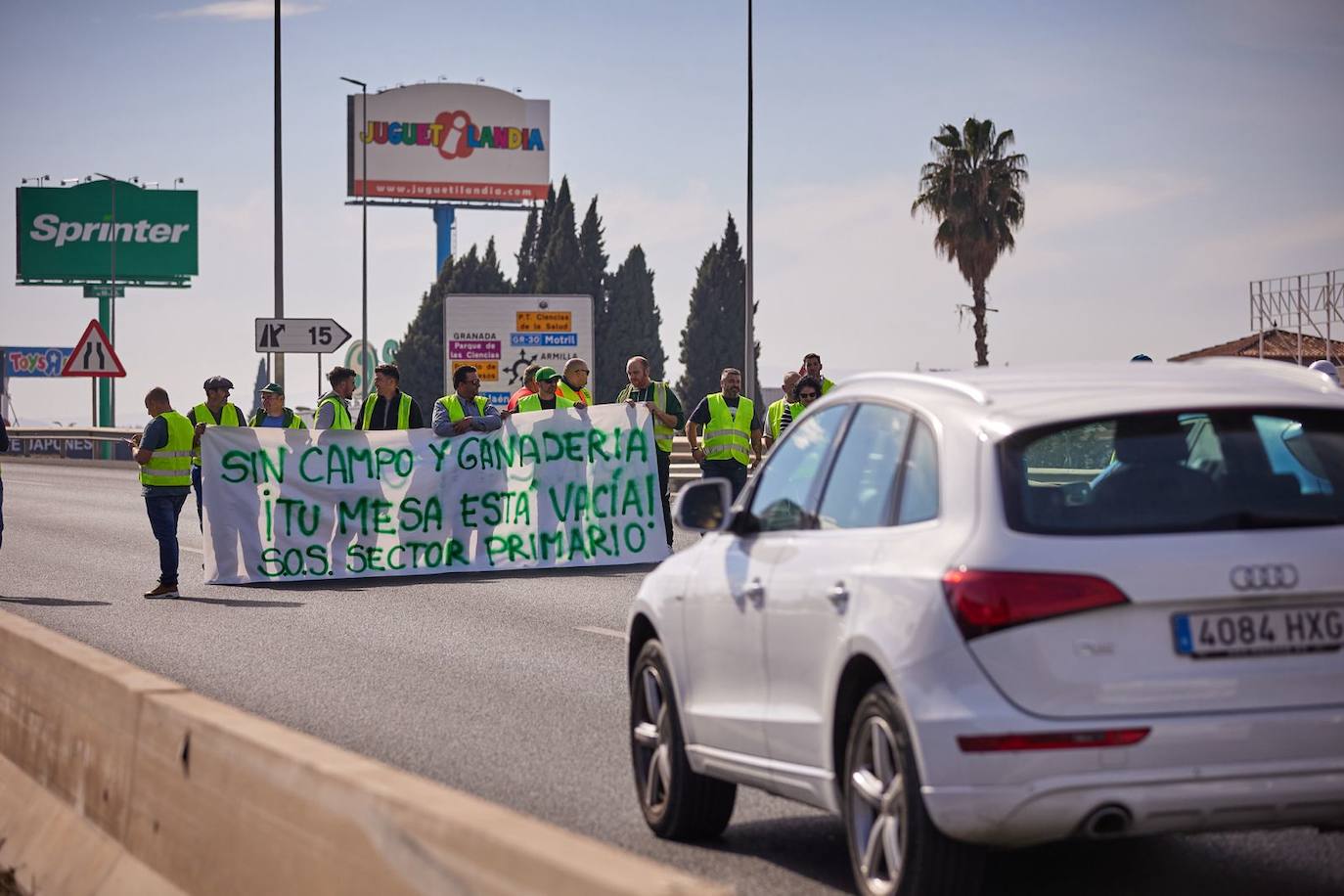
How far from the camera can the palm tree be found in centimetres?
6631

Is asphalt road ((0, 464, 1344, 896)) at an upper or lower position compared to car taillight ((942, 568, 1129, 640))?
lower

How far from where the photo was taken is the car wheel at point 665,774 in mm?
7230

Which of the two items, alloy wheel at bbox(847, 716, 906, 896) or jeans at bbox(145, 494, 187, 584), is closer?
alloy wheel at bbox(847, 716, 906, 896)

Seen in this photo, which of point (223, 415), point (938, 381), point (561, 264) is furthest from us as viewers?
point (561, 264)

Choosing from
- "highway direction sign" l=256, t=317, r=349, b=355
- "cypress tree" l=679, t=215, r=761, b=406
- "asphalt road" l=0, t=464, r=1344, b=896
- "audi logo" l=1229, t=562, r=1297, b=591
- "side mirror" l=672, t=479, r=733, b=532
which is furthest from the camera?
"cypress tree" l=679, t=215, r=761, b=406

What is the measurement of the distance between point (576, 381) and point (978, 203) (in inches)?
1865

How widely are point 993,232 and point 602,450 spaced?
47.3m

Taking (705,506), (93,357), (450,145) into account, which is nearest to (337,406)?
(705,506)

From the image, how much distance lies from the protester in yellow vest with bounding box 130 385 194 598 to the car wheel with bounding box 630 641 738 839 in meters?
10.9

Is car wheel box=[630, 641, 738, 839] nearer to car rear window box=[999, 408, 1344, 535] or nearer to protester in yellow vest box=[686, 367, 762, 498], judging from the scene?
car rear window box=[999, 408, 1344, 535]

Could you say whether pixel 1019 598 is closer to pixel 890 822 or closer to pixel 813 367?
pixel 890 822

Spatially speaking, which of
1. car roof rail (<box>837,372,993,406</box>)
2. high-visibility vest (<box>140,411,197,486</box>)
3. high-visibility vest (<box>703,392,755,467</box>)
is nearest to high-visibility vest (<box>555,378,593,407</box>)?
high-visibility vest (<box>703,392,755,467</box>)

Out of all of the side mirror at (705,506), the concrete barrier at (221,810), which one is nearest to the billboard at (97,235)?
the concrete barrier at (221,810)

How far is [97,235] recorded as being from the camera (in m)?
106
